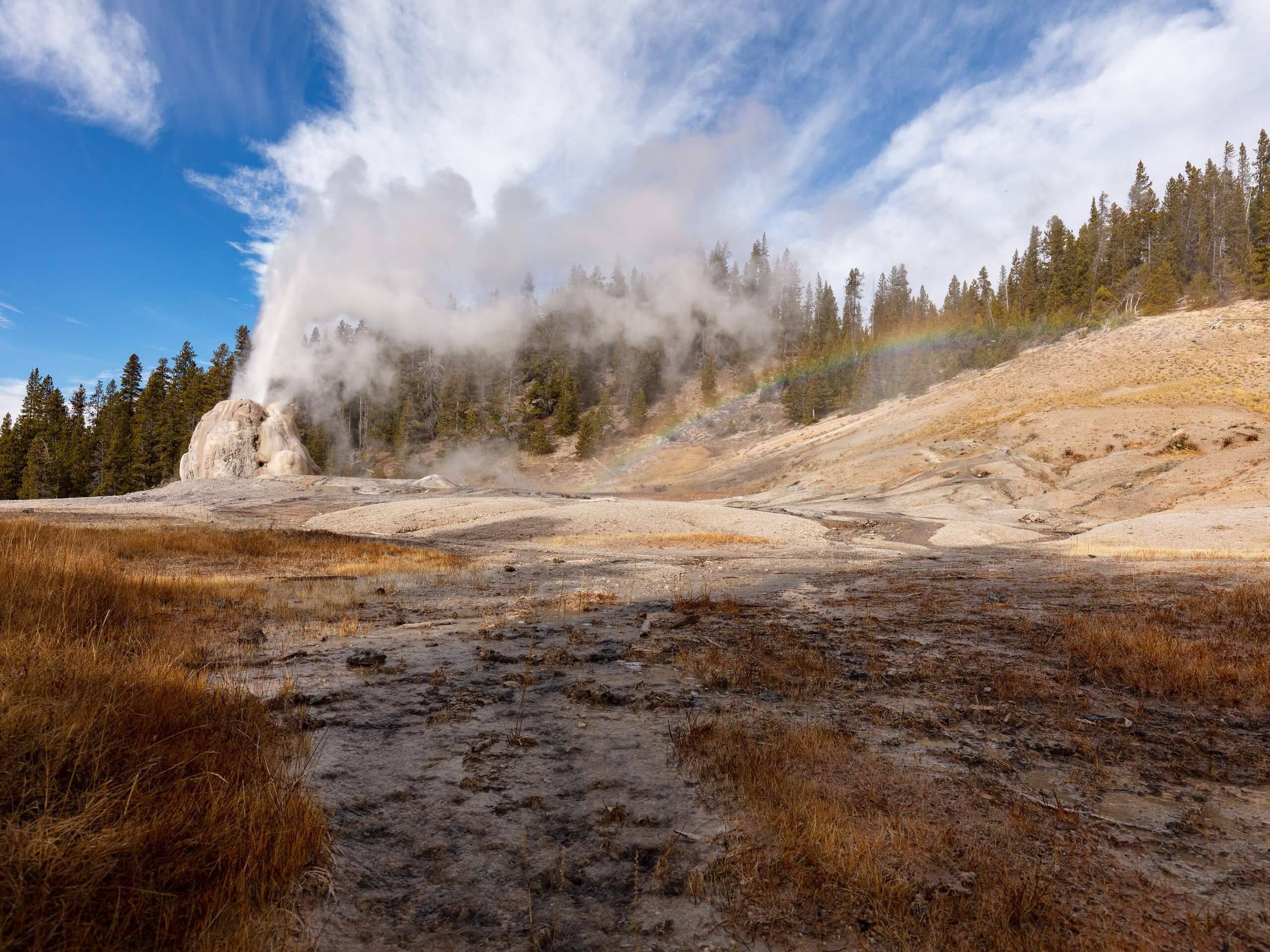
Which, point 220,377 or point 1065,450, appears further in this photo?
point 220,377

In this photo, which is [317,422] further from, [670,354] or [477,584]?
[477,584]

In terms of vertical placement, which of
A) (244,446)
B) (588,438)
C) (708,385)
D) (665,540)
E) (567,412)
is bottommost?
(665,540)

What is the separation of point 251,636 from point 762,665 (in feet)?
20.0

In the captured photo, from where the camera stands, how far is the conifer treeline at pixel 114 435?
65188mm

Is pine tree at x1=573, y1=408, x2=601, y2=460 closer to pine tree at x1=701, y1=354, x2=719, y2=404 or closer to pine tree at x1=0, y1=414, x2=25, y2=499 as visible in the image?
pine tree at x1=701, y1=354, x2=719, y2=404

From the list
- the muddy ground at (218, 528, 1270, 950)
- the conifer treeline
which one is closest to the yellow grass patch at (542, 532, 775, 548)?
the muddy ground at (218, 528, 1270, 950)

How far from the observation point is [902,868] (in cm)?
283

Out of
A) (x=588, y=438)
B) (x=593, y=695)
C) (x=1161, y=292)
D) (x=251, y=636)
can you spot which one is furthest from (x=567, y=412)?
(x=593, y=695)

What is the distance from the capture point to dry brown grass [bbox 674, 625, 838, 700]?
5.89 metres

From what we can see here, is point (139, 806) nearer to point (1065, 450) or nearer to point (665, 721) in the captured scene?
point (665, 721)

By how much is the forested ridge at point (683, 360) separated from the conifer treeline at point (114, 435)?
217 millimetres

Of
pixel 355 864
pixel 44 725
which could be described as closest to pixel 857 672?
pixel 355 864

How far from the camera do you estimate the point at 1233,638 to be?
7.38 m

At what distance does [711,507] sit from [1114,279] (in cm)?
9222
